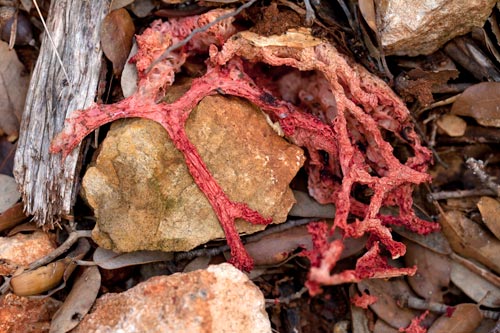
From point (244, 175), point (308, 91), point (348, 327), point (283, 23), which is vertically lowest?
point (348, 327)

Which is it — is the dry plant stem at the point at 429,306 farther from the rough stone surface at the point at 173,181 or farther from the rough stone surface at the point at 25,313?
the rough stone surface at the point at 25,313

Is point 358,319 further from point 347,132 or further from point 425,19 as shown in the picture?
point 425,19

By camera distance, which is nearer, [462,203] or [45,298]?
[45,298]

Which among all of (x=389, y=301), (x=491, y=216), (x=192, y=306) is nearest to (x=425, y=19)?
(x=491, y=216)

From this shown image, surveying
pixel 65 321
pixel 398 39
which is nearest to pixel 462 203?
pixel 398 39

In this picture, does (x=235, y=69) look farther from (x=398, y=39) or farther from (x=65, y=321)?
(x=65, y=321)

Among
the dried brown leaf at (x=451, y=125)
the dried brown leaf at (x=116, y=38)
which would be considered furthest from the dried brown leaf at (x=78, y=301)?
the dried brown leaf at (x=451, y=125)
